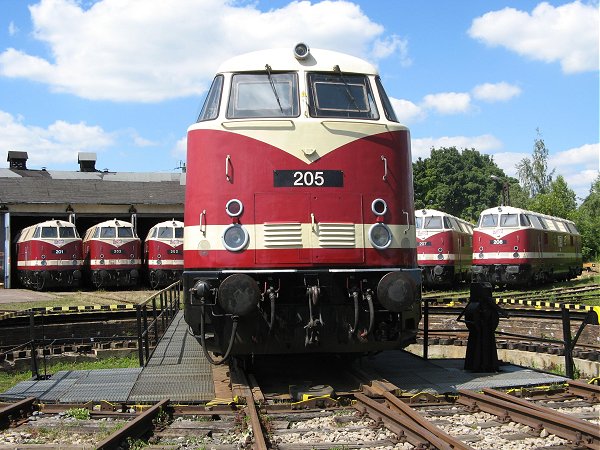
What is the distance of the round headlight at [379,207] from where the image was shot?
8352mm

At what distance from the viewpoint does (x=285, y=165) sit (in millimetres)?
8258

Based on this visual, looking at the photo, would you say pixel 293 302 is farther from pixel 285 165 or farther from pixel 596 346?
pixel 596 346

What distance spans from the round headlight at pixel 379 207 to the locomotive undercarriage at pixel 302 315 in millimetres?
718

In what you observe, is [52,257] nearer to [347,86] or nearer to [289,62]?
[289,62]

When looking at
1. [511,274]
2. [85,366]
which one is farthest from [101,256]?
[511,274]

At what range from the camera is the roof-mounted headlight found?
877 cm

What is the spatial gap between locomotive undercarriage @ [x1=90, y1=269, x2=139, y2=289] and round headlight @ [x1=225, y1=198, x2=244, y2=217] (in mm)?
22868

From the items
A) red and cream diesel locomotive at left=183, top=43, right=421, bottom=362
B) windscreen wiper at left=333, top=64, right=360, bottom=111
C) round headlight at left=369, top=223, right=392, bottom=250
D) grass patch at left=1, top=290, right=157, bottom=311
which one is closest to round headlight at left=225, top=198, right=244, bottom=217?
red and cream diesel locomotive at left=183, top=43, right=421, bottom=362

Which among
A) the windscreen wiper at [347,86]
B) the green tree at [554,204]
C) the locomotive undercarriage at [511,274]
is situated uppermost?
the green tree at [554,204]

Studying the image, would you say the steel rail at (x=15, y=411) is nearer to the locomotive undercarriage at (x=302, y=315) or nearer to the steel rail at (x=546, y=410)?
the locomotive undercarriage at (x=302, y=315)

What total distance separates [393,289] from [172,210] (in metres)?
30.3

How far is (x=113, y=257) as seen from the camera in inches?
1171

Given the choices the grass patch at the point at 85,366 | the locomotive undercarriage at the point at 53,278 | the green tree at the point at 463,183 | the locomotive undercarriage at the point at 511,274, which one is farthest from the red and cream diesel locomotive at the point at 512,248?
the green tree at the point at 463,183

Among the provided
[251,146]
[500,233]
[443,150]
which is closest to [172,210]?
[500,233]
